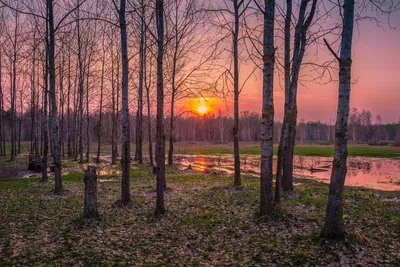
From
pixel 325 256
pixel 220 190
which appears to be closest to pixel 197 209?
pixel 220 190

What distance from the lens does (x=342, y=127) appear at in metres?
7.39

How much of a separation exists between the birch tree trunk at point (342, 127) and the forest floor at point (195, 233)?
58 cm

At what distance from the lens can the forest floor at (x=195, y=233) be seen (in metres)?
6.86

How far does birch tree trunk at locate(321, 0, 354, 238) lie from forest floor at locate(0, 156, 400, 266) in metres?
0.58

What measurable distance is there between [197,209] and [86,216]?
4249 mm

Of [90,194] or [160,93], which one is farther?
[160,93]

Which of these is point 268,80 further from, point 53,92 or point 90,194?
point 53,92

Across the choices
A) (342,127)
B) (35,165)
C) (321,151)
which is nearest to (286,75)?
(342,127)

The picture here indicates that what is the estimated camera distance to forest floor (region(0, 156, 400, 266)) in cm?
686

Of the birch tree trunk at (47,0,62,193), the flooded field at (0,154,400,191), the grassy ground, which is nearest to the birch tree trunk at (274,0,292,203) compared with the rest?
the birch tree trunk at (47,0,62,193)

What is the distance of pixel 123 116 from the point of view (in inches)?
465

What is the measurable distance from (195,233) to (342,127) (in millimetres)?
5105

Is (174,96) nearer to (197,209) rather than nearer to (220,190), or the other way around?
(220,190)

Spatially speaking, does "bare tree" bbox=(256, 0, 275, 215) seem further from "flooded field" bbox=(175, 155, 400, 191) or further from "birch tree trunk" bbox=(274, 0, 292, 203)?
"flooded field" bbox=(175, 155, 400, 191)
